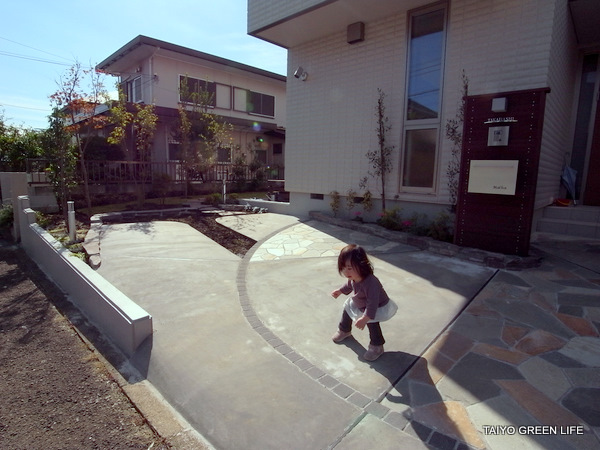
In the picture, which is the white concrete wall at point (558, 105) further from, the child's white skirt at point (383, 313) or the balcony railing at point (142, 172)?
the balcony railing at point (142, 172)

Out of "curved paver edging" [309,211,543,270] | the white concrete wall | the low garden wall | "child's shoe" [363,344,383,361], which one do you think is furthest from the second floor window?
"child's shoe" [363,344,383,361]

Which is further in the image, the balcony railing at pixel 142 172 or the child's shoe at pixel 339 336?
the balcony railing at pixel 142 172

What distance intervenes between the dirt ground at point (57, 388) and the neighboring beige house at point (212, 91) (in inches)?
392

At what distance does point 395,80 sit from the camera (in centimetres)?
700

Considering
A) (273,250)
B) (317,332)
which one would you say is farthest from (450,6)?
(317,332)

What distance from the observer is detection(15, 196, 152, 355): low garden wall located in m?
3.15

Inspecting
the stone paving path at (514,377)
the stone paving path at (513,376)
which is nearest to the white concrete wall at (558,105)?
the stone paving path at (513,376)

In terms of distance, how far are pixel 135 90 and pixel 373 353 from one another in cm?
1667

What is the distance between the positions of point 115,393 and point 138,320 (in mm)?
638

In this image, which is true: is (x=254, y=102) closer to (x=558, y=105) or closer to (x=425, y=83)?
(x=425, y=83)

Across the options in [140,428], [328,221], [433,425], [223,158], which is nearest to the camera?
[433,425]

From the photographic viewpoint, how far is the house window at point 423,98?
21.2 ft

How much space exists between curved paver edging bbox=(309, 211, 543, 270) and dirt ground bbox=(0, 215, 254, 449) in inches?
180

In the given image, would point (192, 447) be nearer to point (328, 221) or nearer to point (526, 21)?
point (328, 221)
